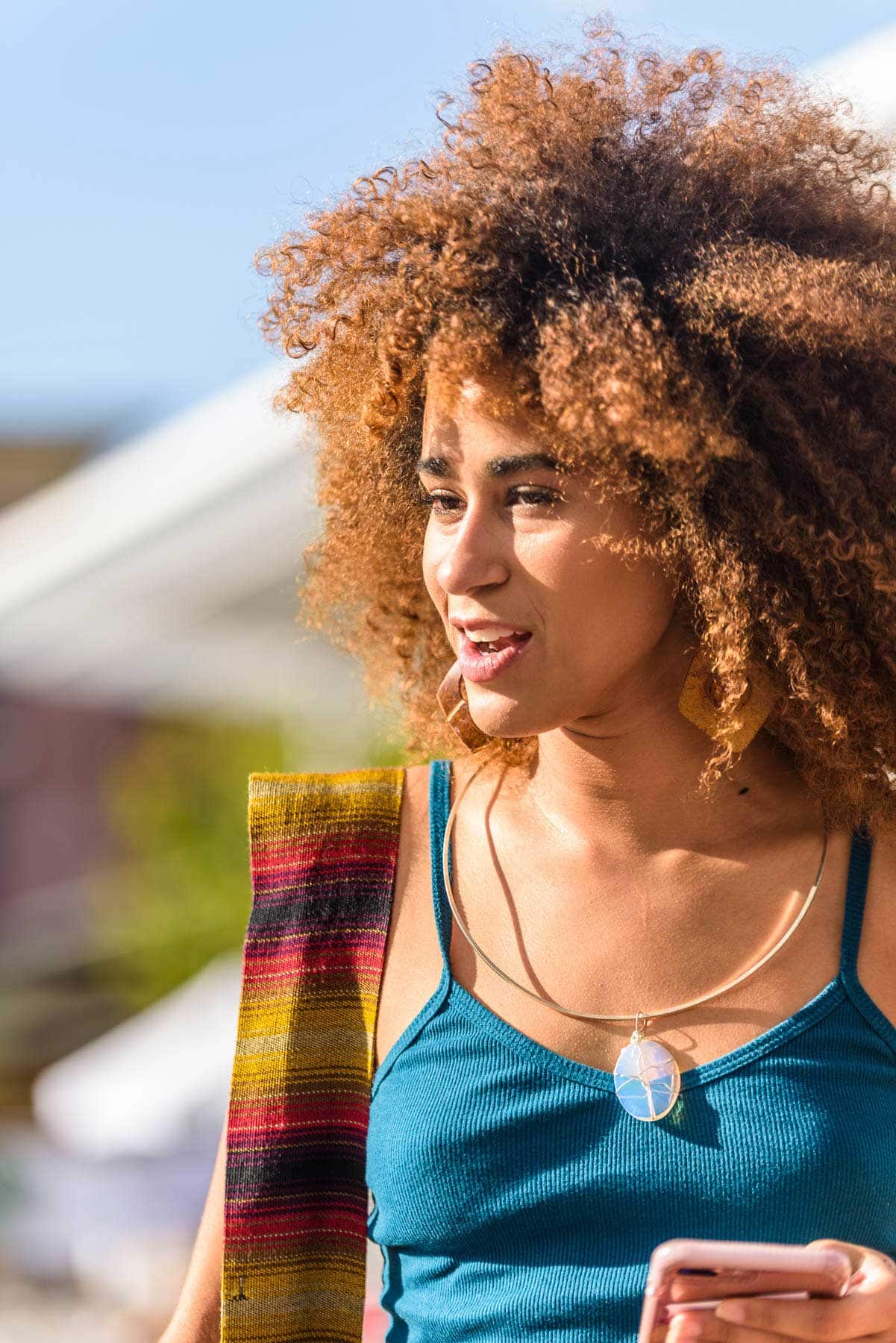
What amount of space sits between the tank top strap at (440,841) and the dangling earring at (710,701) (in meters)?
0.42

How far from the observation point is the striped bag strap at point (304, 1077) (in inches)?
82.0

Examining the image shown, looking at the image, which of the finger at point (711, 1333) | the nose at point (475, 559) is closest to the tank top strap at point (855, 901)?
the finger at point (711, 1333)

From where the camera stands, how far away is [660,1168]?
1822 mm

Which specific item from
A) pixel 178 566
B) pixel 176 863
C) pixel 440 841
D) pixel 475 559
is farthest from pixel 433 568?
pixel 176 863

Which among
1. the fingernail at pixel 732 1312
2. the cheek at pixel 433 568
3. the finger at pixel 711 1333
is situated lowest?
the finger at pixel 711 1333

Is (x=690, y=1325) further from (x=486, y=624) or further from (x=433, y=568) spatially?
(x=433, y=568)

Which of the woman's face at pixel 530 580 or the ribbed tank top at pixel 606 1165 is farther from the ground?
the woman's face at pixel 530 580

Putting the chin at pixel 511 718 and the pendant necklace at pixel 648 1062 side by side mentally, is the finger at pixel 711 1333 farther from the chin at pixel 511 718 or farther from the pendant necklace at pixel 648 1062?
the chin at pixel 511 718

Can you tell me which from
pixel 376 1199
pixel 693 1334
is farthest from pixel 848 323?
pixel 376 1199

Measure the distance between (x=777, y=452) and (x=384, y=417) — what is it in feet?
1.75

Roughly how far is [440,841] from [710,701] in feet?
1.50

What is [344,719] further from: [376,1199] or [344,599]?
[376,1199]

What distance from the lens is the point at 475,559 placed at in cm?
184

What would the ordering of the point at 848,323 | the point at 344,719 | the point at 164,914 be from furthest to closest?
the point at 164,914 → the point at 344,719 → the point at 848,323
